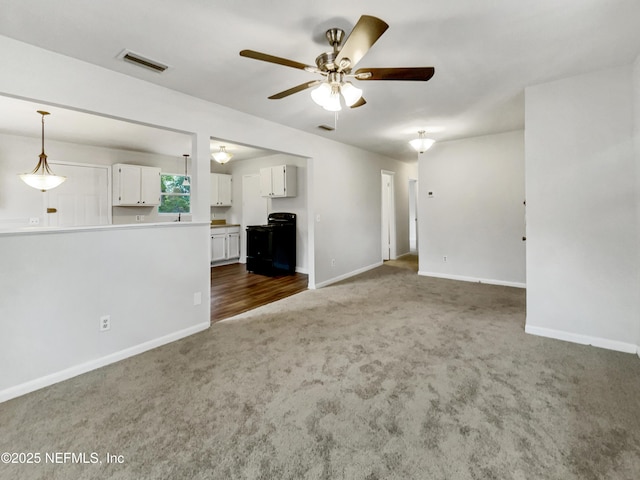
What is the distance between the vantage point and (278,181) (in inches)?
235

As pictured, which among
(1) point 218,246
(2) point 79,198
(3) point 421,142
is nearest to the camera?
(3) point 421,142

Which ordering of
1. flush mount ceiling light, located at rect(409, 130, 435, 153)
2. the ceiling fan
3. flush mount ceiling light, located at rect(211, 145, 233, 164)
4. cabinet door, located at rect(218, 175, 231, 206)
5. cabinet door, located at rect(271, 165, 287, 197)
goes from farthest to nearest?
1. cabinet door, located at rect(218, 175, 231, 206)
2. cabinet door, located at rect(271, 165, 287, 197)
3. flush mount ceiling light, located at rect(211, 145, 233, 164)
4. flush mount ceiling light, located at rect(409, 130, 435, 153)
5. the ceiling fan

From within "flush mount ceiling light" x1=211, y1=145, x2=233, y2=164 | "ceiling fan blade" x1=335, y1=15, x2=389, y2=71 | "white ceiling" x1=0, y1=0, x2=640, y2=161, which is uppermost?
"flush mount ceiling light" x1=211, y1=145, x2=233, y2=164

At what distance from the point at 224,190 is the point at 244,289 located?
3.32 meters

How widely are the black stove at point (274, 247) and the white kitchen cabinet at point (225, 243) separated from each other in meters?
1.00

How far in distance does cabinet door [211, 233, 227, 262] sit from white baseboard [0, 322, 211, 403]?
3.79 meters

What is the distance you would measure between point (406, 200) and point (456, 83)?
521 centimetres

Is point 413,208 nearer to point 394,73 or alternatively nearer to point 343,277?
point 343,277

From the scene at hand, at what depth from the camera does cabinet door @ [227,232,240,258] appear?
7.10 m

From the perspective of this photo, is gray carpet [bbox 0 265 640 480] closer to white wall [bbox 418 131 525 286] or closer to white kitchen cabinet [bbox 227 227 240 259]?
white wall [bbox 418 131 525 286]

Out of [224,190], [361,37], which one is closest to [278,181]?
[224,190]

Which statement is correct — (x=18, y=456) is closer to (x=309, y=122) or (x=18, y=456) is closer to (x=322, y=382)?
(x=322, y=382)

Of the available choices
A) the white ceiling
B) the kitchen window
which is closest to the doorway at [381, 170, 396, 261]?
the white ceiling

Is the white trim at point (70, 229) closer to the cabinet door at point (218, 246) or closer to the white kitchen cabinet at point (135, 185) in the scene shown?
the white kitchen cabinet at point (135, 185)
